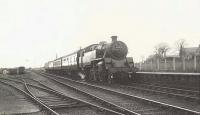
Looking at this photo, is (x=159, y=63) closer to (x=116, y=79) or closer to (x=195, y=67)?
(x=195, y=67)

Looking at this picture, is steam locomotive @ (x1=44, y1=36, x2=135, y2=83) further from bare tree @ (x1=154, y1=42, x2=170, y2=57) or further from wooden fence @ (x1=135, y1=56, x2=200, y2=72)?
bare tree @ (x1=154, y1=42, x2=170, y2=57)

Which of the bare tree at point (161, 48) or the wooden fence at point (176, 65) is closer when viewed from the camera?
the wooden fence at point (176, 65)

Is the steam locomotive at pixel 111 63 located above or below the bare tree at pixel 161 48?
below

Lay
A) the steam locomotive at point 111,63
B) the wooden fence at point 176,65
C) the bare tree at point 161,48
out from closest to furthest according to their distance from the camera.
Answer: the steam locomotive at point 111,63, the wooden fence at point 176,65, the bare tree at point 161,48

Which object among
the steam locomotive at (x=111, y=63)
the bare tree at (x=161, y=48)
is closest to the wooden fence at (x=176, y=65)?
the steam locomotive at (x=111, y=63)

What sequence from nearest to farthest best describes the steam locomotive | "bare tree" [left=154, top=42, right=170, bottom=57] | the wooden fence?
1. the steam locomotive
2. the wooden fence
3. "bare tree" [left=154, top=42, right=170, bottom=57]

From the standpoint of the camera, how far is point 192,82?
15.3 m

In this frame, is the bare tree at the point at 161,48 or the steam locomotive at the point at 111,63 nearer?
the steam locomotive at the point at 111,63

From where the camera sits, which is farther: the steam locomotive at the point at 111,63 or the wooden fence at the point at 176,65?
the wooden fence at the point at 176,65

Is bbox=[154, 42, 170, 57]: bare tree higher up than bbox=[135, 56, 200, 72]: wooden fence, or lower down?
higher up

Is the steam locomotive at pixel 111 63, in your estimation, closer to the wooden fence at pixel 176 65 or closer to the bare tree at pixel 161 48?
the wooden fence at pixel 176 65

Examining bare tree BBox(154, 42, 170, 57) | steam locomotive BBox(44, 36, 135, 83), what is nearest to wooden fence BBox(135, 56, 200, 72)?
steam locomotive BBox(44, 36, 135, 83)

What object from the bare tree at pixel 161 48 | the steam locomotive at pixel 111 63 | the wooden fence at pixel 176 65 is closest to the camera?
the steam locomotive at pixel 111 63

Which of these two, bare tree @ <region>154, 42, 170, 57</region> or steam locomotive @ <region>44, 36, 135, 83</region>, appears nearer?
steam locomotive @ <region>44, 36, 135, 83</region>
